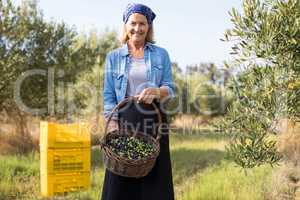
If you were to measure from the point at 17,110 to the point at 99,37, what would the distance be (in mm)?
10707

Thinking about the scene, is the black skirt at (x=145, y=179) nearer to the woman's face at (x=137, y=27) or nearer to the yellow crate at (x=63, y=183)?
the woman's face at (x=137, y=27)

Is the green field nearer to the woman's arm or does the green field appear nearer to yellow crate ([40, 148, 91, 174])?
yellow crate ([40, 148, 91, 174])

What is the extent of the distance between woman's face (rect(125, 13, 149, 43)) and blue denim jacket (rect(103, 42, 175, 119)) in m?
0.10

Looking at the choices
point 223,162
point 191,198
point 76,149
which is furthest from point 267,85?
point 223,162

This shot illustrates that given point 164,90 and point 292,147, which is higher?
point 164,90

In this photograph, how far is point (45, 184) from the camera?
24.8 ft

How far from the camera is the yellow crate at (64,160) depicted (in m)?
7.48

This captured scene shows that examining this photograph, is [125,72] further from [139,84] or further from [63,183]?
[63,183]

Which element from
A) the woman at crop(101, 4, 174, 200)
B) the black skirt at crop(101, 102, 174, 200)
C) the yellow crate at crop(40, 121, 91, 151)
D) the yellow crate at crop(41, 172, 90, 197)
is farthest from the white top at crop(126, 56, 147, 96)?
the yellow crate at crop(41, 172, 90, 197)

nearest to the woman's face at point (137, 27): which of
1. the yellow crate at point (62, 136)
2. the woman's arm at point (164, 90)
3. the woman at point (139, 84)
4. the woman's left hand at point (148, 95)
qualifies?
the woman at point (139, 84)

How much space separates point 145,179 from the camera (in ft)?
11.3

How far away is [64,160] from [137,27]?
15.7 feet

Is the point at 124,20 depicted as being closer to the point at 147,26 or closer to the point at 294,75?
the point at 147,26

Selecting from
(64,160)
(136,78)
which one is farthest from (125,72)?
(64,160)
